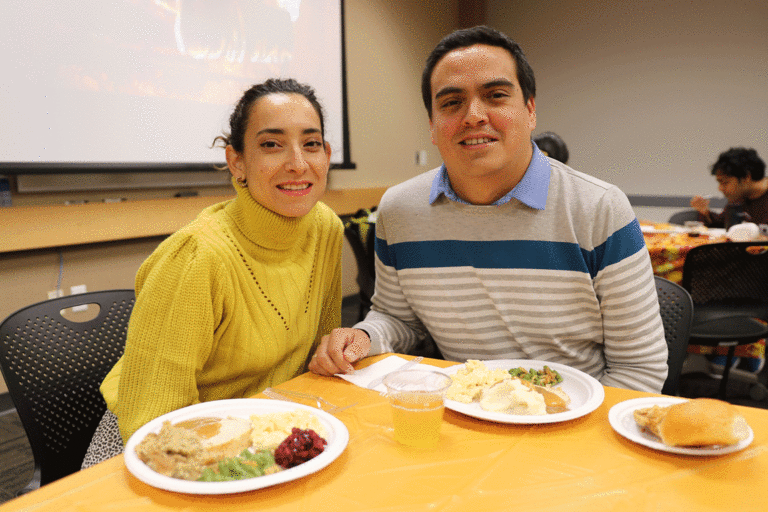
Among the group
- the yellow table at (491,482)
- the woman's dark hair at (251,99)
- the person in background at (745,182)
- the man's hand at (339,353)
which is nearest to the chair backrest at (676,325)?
the yellow table at (491,482)

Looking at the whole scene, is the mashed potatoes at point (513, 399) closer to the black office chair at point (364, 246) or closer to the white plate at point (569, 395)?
the white plate at point (569, 395)

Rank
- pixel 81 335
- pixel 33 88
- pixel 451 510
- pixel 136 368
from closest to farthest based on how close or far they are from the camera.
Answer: pixel 451 510 → pixel 136 368 → pixel 81 335 → pixel 33 88

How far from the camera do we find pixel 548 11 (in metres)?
6.56

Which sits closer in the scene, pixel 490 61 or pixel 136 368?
pixel 136 368

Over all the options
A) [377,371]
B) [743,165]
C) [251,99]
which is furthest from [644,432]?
[743,165]

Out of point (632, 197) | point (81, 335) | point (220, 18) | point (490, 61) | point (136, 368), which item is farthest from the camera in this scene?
Answer: point (632, 197)

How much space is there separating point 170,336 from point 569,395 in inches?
35.0

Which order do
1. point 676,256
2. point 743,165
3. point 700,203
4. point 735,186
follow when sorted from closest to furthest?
point 676,256 < point 743,165 < point 735,186 < point 700,203

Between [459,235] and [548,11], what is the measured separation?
6.14 m

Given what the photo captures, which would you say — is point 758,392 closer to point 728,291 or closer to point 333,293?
point 728,291

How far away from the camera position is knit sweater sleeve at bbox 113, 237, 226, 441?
1.20m

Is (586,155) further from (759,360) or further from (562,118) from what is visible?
(759,360)

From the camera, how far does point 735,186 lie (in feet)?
12.9

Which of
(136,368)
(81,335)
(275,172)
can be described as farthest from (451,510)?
(81,335)
